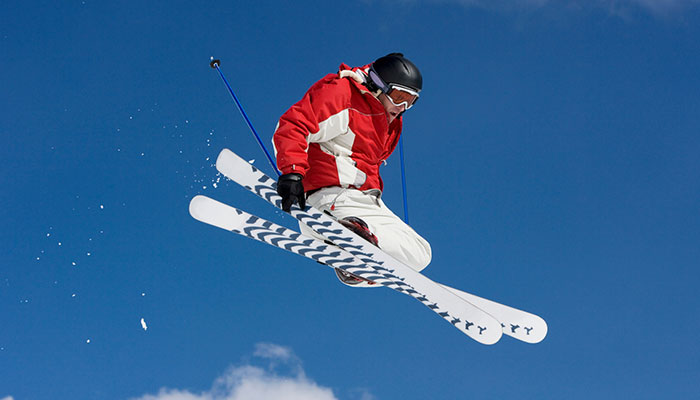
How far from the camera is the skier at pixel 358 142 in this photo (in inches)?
185

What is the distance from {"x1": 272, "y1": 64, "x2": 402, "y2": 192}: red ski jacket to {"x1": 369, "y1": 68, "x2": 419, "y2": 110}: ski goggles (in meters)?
0.10

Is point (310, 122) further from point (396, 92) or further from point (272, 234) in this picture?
point (272, 234)

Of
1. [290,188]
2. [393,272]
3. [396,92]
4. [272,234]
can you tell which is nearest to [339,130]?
[396,92]

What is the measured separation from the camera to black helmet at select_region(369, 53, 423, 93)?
479 cm

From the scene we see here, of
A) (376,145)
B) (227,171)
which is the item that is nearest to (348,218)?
(376,145)

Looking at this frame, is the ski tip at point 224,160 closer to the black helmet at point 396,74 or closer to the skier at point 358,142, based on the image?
the skier at point 358,142

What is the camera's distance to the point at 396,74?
4.78m

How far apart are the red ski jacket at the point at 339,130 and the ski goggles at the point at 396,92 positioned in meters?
0.10

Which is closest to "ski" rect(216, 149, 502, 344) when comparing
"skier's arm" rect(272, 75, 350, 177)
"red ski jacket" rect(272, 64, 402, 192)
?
"red ski jacket" rect(272, 64, 402, 192)

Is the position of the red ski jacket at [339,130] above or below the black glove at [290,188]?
above

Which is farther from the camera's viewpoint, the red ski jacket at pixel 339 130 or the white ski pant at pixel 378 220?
the white ski pant at pixel 378 220

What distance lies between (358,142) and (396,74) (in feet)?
1.90

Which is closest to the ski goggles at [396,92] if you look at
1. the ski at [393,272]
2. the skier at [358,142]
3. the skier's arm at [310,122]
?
the skier at [358,142]

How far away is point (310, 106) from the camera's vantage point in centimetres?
464
